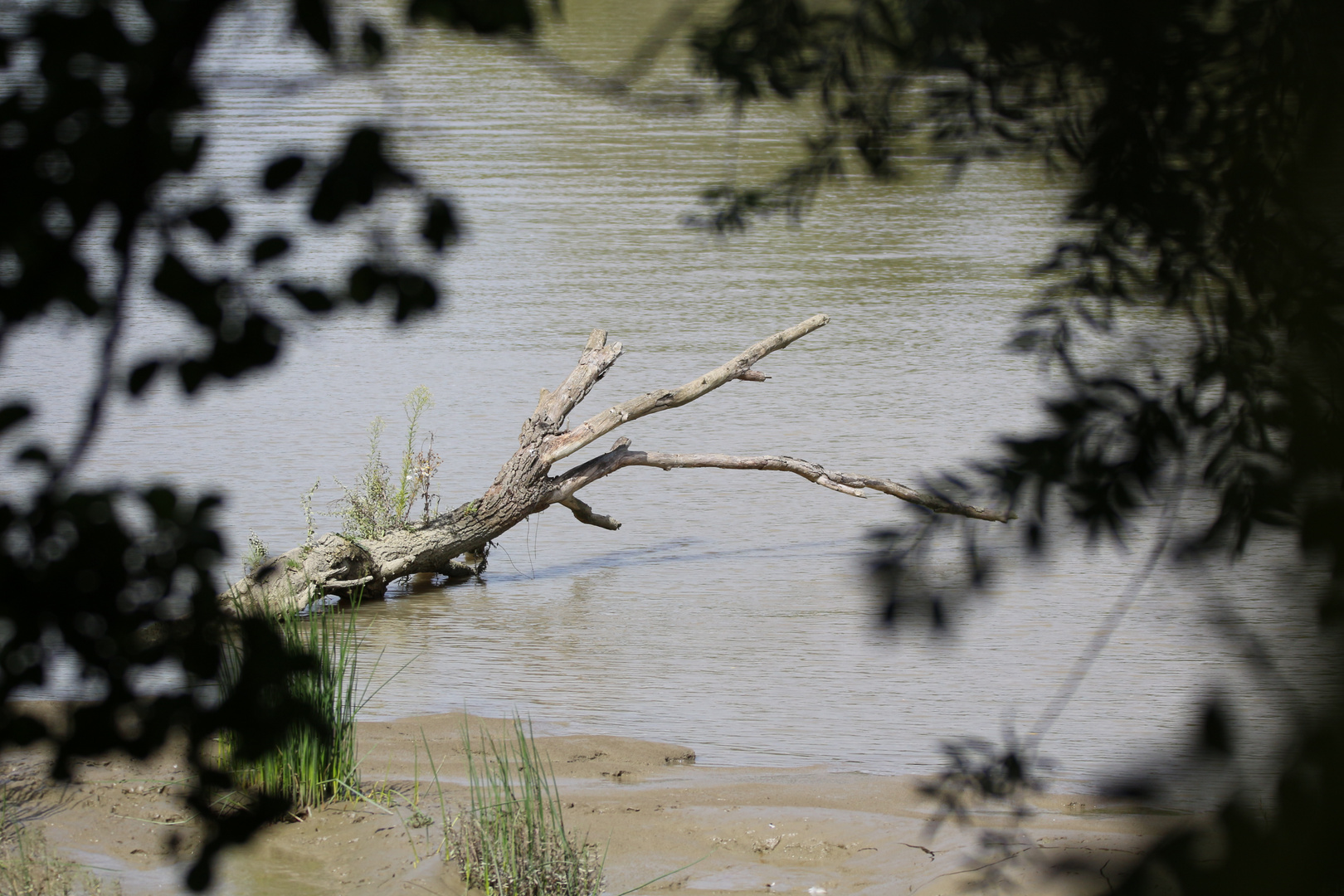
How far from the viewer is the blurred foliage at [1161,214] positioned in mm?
1676

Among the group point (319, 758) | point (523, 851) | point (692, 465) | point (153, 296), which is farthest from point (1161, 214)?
point (692, 465)

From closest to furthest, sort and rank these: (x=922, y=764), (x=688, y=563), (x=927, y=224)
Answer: (x=922, y=764), (x=688, y=563), (x=927, y=224)

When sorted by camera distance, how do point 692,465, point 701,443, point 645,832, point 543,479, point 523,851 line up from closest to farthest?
point 523,851
point 645,832
point 543,479
point 692,465
point 701,443

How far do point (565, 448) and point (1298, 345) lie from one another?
5.68 meters

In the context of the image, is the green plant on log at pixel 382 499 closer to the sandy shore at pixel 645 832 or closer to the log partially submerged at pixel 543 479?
the log partially submerged at pixel 543 479

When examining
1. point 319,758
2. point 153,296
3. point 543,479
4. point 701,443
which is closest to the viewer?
point 153,296

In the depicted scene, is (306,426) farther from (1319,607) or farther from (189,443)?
(1319,607)

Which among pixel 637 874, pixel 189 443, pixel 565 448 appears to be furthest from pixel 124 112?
pixel 189 443

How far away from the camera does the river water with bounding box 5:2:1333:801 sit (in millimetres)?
5809

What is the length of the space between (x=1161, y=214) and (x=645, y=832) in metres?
3.28

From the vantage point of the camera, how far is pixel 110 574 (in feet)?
4.45

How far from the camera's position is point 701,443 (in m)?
9.52

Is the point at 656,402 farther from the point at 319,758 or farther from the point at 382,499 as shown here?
the point at 319,758

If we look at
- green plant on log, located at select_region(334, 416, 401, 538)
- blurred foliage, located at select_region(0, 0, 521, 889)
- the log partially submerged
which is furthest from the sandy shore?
blurred foliage, located at select_region(0, 0, 521, 889)
